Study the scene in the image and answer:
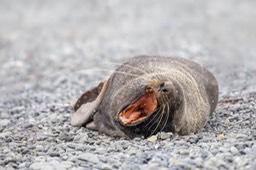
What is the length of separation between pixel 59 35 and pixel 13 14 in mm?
2778

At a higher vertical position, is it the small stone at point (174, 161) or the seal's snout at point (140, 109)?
the seal's snout at point (140, 109)

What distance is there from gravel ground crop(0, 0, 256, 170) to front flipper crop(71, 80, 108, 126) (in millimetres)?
159

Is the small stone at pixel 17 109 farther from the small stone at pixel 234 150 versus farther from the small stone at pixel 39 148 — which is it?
the small stone at pixel 234 150

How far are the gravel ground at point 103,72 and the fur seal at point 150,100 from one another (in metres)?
0.13

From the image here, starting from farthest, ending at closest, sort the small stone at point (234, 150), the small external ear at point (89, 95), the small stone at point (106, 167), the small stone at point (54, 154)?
the small external ear at point (89, 95) < the small stone at point (54, 154) < the small stone at point (234, 150) < the small stone at point (106, 167)

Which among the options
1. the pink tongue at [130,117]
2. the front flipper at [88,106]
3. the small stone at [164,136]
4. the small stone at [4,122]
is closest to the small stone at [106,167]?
the pink tongue at [130,117]

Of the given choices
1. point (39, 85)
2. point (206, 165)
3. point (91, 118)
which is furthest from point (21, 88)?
point (206, 165)

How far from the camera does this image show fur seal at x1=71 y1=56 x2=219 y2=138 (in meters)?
6.15

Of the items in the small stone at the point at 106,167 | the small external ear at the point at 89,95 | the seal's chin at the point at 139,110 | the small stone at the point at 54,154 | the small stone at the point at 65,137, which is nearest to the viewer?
the small stone at the point at 106,167

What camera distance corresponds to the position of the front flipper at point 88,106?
281 inches

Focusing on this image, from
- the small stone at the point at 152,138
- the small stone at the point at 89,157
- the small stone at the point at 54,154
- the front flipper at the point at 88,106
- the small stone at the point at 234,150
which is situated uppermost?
the front flipper at the point at 88,106

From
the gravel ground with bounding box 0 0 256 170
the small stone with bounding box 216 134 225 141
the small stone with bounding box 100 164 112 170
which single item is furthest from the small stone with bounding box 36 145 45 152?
the small stone with bounding box 216 134 225 141

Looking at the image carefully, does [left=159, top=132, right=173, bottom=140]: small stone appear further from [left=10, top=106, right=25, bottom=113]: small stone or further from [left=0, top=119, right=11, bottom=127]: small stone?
[left=10, top=106, right=25, bottom=113]: small stone

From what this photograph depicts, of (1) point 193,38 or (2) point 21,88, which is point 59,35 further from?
(2) point 21,88
